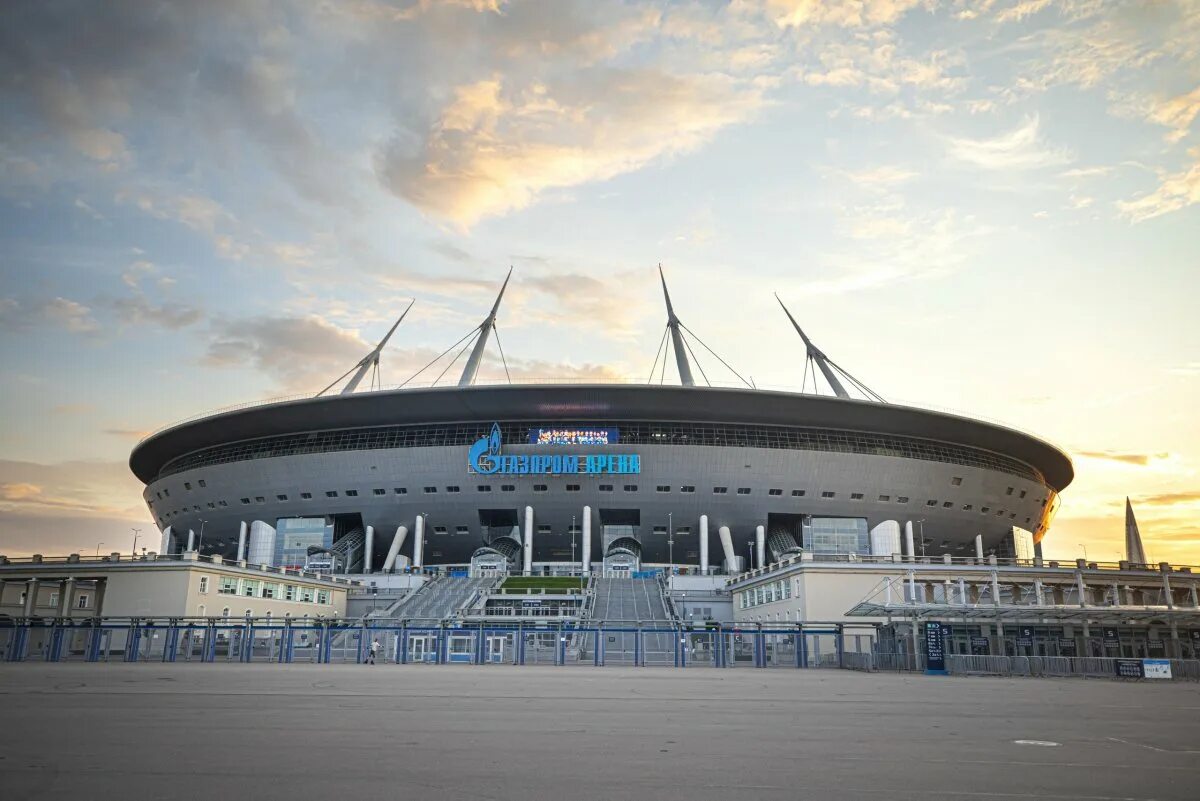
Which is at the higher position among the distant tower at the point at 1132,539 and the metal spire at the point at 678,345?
the metal spire at the point at 678,345

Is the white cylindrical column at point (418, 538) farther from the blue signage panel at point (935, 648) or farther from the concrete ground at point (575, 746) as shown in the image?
the concrete ground at point (575, 746)

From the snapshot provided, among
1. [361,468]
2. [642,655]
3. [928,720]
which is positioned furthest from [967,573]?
[361,468]

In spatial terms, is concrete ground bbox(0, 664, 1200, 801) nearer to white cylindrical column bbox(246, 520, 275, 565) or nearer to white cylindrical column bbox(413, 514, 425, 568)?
white cylindrical column bbox(413, 514, 425, 568)

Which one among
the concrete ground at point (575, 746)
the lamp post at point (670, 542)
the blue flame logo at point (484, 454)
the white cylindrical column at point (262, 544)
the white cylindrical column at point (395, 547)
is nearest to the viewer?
the concrete ground at point (575, 746)

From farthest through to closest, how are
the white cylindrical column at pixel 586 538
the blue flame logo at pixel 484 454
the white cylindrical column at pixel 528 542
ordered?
the white cylindrical column at pixel 528 542, the white cylindrical column at pixel 586 538, the blue flame logo at pixel 484 454

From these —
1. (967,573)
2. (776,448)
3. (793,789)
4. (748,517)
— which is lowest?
(793,789)

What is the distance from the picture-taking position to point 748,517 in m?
90.8

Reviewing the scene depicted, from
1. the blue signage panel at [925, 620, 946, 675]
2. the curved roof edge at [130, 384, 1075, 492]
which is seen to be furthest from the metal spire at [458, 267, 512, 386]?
the blue signage panel at [925, 620, 946, 675]

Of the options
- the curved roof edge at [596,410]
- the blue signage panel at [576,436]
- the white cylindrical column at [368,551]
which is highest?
the curved roof edge at [596,410]

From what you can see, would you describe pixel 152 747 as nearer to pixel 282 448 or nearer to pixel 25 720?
pixel 25 720

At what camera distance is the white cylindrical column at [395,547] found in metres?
89.4

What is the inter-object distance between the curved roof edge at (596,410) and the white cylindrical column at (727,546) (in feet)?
35.1

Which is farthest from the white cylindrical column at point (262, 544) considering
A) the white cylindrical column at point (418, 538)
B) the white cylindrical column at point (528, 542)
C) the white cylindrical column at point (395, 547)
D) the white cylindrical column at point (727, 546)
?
the white cylindrical column at point (727, 546)

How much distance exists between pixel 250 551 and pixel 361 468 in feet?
53.5
